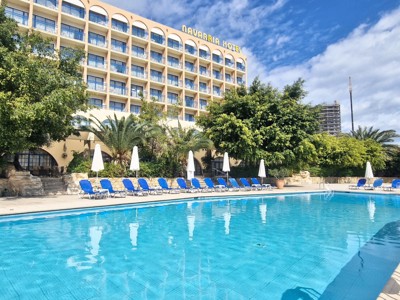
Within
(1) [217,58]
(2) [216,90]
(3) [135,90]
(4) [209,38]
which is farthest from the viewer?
(1) [217,58]

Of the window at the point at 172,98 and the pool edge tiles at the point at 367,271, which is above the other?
the window at the point at 172,98

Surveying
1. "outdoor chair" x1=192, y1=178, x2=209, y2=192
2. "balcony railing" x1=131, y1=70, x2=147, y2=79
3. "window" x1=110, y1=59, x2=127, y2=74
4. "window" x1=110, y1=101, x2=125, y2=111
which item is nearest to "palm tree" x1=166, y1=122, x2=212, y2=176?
"outdoor chair" x1=192, y1=178, x2=209, y2=192

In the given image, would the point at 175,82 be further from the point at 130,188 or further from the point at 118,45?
the point at 130,188

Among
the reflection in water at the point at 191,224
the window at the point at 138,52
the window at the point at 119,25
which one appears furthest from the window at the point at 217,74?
the reflection in water at the point at 191,224

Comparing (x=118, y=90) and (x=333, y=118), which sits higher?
(x=333, y=118)

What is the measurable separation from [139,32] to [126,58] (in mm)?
4783

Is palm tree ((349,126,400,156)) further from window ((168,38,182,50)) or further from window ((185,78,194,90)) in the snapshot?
window ((168,38,182,50))

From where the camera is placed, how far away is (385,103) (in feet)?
343

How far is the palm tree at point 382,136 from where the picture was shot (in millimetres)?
34303

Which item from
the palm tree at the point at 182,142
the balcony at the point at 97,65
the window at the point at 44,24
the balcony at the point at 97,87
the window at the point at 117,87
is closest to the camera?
the palm tree at the point at 182,142

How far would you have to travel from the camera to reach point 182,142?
21.8 meters

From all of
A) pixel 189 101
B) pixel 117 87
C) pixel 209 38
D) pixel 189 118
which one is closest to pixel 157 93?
pixel 189 101

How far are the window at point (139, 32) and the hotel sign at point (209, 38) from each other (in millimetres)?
7495

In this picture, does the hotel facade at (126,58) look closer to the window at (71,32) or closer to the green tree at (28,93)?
the window at (71,32)
